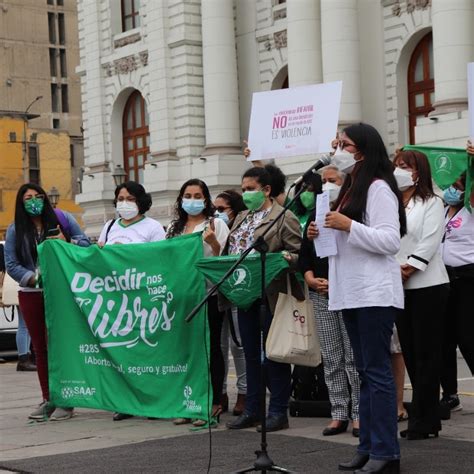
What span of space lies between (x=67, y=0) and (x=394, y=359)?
90546 millimetres

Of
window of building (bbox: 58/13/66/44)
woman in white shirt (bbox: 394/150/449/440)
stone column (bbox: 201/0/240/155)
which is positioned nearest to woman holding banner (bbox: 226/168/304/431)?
woman in white shirt (bbox: 394/150/449/440)

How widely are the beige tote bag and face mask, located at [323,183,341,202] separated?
3.45 feet

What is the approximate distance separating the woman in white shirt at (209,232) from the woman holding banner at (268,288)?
0.29m

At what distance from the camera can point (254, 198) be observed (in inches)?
372

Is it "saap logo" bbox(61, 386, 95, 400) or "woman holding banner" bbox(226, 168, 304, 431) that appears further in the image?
"saap logo" bbox(61, 386, 95, 400)

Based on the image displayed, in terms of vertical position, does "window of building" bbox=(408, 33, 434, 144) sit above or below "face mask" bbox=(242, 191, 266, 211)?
above

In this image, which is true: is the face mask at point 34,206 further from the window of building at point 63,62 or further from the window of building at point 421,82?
the window of building at point 63,62

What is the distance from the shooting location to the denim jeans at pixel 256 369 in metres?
9.27

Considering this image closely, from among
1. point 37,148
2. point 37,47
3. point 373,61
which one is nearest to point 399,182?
point 373,61

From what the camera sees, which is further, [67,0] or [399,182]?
[67,0]

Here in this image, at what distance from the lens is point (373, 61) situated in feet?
135

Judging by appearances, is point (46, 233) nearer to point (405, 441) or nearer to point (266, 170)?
point (266, 170)

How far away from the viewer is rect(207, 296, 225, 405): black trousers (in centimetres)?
1002

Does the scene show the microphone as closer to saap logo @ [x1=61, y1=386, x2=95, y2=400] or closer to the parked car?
saap logo @ [x1=61, y1=386, x2=95, y2=400]
